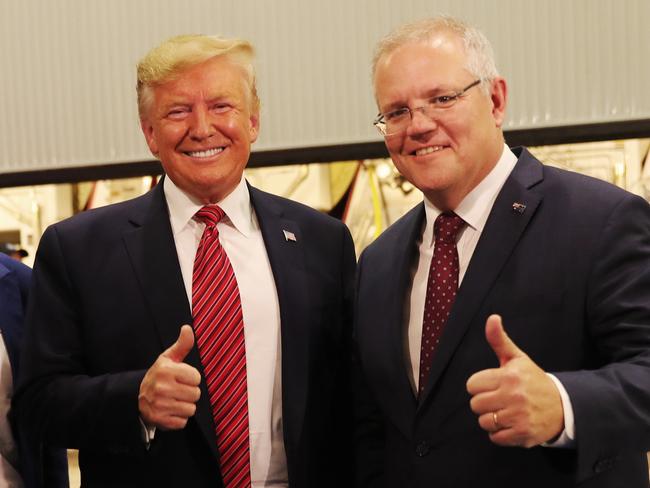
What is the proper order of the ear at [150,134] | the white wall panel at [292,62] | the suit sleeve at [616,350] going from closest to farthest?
the suit sleeve at [616,350], the ear at [150,134], the white wall panel at [292,62]

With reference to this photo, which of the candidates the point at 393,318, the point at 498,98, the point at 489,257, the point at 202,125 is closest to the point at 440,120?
the point at 498,98

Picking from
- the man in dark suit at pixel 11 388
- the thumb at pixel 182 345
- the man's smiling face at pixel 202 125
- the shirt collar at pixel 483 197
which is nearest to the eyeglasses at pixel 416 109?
the shirt collar at pixel 483 197

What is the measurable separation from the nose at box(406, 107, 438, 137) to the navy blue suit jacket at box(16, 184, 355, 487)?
1.47ft

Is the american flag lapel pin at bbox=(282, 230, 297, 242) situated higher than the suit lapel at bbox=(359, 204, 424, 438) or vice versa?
the american flag lapel pin at bbox=(282, 230, 297, 242)

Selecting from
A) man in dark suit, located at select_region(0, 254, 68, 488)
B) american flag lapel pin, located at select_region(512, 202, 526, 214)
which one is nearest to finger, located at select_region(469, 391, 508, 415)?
american flag lapel pin, located at select_region(512, 202, 526, 214)

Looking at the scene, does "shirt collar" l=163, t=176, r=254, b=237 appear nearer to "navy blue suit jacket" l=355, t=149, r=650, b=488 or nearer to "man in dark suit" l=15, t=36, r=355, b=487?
"man in dark suit" l=15, t=36, r=355, b=487

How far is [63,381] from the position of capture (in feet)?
6.19

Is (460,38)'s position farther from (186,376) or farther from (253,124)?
(186,376)

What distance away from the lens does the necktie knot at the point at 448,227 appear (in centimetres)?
187

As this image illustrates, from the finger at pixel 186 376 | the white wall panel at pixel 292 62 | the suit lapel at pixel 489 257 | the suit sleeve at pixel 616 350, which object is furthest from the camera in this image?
the white wall panel at pixel 292 62

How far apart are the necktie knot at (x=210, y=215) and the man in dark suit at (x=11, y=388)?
1.73 feet

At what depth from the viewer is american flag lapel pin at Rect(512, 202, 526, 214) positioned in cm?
177

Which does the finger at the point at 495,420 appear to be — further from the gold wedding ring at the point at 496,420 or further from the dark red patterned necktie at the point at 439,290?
the dark red patterned necktie at the point at 439,290

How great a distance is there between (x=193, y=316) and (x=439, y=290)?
538mm
